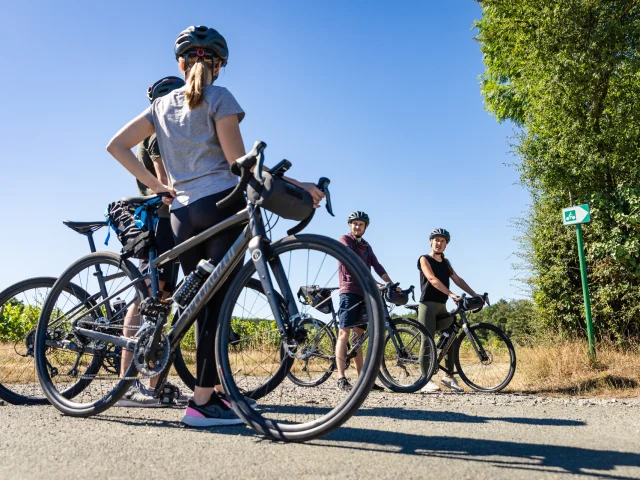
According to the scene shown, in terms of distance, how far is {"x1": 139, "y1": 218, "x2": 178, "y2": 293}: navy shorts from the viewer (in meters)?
3.82

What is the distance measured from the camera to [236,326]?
3.12 metres

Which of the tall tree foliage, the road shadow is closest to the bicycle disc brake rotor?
the road shadow

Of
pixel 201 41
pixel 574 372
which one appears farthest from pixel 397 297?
pixel 201 41

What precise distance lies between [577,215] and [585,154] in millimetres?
4411

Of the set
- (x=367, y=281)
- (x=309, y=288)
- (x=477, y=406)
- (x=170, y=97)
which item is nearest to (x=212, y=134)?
(x=170, y=97)

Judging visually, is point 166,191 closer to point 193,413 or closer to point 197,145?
point 197,145

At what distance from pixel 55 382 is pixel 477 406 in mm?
3271

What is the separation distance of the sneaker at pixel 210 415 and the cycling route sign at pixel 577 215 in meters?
7.06

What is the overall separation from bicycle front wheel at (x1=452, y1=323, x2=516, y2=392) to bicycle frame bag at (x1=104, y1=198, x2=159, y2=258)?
5030 mm

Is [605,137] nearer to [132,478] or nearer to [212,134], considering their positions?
[212,134]

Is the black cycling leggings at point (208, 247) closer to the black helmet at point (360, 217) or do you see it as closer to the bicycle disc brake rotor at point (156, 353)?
the bicycle disc brake rotor at point (156, 353)

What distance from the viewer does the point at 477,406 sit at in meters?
4.82

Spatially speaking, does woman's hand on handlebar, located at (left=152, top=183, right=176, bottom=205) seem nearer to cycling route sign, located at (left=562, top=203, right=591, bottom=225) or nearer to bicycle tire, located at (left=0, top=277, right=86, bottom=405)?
bicycle tire, located at (left=0, top=277, right=86, bottom=405)

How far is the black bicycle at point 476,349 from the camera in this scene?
763 centimetres
